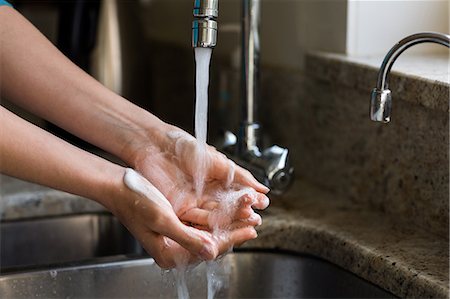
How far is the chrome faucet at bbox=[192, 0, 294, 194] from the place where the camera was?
944mm

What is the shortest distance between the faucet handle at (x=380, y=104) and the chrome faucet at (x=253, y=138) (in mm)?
202

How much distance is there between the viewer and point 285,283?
93cm

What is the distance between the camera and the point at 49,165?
2.36 ft

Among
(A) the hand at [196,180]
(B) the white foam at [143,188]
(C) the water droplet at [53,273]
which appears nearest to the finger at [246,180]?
(A) the hand at [196,180]

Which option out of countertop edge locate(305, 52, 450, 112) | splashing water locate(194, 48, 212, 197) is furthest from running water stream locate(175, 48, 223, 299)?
countertop edge locate(305, 52, 450, 112)

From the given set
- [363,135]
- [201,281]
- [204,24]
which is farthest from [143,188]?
[363,135]

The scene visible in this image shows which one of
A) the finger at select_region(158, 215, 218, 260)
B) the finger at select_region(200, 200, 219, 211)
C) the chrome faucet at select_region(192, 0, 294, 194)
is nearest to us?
the finger at select_region(158, 215, 218, 260)

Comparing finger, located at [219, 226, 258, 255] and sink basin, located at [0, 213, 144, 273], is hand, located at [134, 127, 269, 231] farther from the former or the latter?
sink basin, located at [0, 213, 144, 273]

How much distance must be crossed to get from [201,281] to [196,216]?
16cm

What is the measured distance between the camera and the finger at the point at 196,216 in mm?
771

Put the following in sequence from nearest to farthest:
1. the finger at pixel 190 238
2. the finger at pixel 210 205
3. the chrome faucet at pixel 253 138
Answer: the finger at pixel 190 238
the finger at pixel 210 205
the chrome faucet at pixel 253 138

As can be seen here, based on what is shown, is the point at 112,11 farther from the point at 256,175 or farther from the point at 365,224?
the point at 365,224

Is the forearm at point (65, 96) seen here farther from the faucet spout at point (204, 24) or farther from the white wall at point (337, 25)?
the white wall at point (337, 25)

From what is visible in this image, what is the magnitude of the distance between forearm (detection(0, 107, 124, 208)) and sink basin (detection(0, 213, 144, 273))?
1.03 ft
